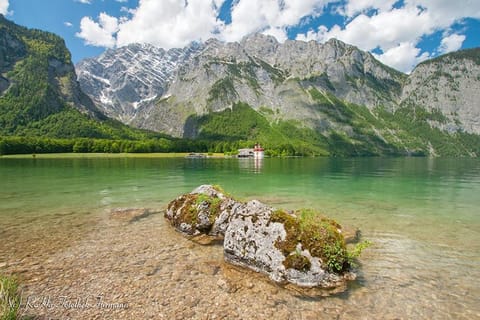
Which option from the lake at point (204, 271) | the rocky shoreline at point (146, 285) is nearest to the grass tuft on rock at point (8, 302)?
the rocky shoreline at point (146, 285)

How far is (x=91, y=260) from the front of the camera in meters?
12.7

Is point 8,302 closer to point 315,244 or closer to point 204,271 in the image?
point 204,271

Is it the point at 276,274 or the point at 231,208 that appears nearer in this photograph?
the point at 276,274

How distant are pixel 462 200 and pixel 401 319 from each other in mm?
31154

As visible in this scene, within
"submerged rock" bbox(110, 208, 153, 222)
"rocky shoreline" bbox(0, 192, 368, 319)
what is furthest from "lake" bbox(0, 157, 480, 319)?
"submerged rock" bbox(110, 208, 153, 222)

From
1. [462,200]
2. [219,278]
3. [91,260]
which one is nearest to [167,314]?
[219,278]

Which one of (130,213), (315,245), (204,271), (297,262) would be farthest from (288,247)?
(130,213)

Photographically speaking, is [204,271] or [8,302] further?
[204,271]

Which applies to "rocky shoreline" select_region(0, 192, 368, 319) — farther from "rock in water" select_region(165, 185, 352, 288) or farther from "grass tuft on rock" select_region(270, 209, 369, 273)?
"grass tuft on rock" select_region(270, 209, 369, 273)

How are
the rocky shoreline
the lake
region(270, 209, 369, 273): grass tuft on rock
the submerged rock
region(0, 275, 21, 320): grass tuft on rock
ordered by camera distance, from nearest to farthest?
region(0, 275, 21, 320): grass tuft on rock, the rocky shoreline, the lake, region(270, 209, 369, 273): grass tuft on rock, the submerged rock

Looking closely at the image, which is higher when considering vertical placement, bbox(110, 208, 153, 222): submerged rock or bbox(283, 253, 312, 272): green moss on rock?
bbox(283, 253, 312, 272): green moss on rock

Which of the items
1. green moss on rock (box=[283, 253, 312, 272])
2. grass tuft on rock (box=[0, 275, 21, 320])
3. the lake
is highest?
grass tuft on rock (box=[0, 275, 21, 320])

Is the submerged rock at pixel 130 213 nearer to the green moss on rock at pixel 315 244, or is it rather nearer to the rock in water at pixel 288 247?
the rock in water at pixel 288 247

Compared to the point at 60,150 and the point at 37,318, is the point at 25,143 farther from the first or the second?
the point at 37,318
